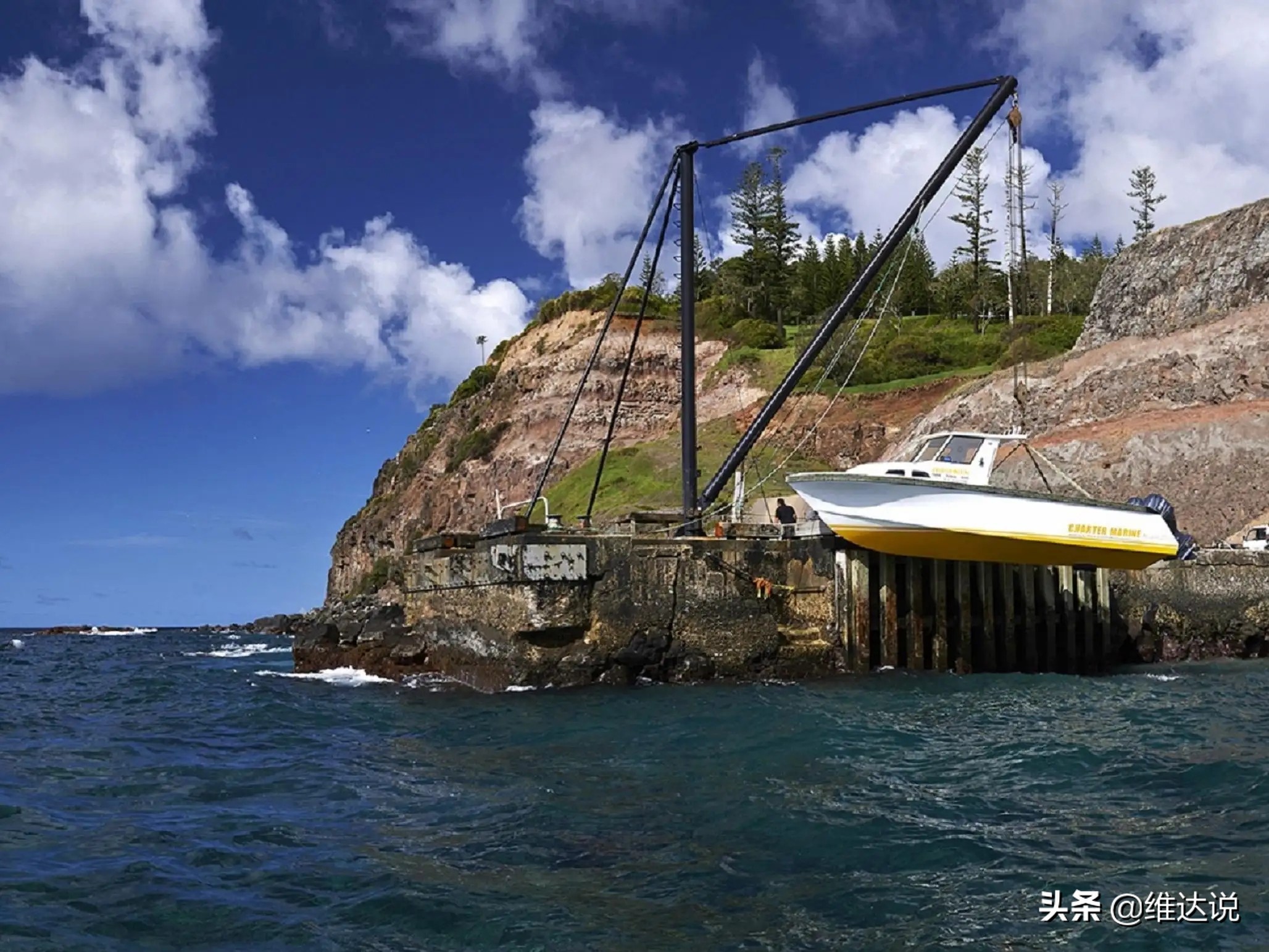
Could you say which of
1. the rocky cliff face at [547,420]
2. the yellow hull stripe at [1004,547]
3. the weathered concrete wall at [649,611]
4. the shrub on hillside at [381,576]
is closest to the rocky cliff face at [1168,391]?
the rocky cliff face at [547,420]

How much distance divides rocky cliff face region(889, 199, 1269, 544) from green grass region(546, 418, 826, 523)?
678cm

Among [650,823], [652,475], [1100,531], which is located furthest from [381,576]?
[650,823]

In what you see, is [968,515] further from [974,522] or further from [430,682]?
[430,682]

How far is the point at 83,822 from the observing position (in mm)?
10438

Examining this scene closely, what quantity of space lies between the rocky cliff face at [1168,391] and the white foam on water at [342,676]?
18.8m

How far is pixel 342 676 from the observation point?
24.9 metres

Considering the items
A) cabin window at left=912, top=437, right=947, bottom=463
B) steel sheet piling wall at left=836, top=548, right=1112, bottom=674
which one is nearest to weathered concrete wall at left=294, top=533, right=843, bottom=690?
steel sheet piling wall at left=836, top=548, right=1112, bottom=674

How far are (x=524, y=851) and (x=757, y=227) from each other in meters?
85.3

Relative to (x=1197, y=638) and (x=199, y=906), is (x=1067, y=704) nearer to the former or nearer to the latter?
(x=1197, y=638)

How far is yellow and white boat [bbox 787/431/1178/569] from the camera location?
18.8 meters

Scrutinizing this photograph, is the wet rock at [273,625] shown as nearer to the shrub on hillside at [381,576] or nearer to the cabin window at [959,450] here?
the shrub on hillside at [381,576]

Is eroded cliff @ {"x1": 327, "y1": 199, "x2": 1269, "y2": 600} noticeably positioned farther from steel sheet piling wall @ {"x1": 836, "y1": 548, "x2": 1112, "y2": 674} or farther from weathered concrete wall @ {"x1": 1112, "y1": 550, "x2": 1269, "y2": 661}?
weathered concrete wall @ {"x1": 1112, "y1": 550, "x2": 1269, "y2": 661}

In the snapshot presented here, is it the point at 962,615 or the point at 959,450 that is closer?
the point at 959,450

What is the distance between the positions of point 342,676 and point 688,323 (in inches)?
459
